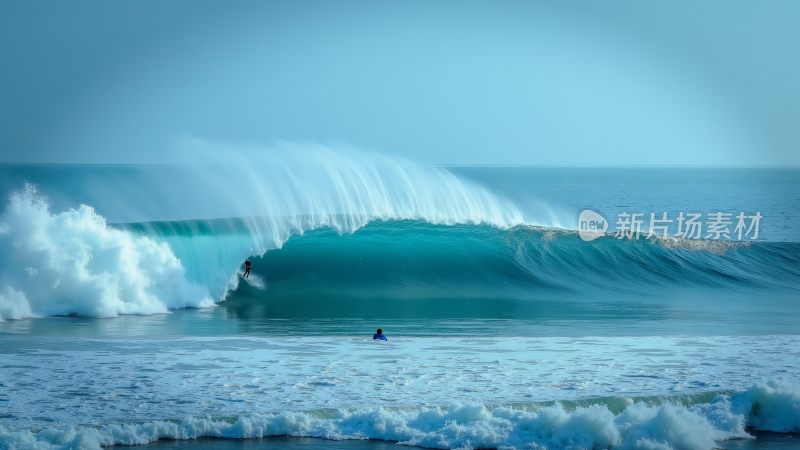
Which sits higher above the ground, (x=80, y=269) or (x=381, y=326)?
(x=80, y=269)

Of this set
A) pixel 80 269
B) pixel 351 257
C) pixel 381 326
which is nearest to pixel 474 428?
pixel 381 326

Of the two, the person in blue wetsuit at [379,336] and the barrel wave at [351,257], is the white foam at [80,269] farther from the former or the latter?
the person in blue wetsuit at [379,336]

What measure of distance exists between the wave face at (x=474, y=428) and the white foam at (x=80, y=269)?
7.46 meters

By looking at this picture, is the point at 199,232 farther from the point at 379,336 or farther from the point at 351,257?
the point at 379,336


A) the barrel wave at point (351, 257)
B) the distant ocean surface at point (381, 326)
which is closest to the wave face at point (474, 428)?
the distant ocean surface at point (381, 326)

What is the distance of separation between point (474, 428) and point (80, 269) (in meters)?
9.70

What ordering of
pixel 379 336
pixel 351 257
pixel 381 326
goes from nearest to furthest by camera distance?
pixel 379 336
pixel 381 326
pixel 351 257

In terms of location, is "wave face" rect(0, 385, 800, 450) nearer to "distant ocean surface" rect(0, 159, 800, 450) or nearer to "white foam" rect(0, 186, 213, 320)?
"distant ocean surface" rect(0, 159, 800, 450)

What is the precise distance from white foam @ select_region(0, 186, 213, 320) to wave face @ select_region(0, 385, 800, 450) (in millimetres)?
7458

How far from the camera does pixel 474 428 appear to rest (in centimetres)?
813

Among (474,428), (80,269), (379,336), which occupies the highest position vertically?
(80,269)

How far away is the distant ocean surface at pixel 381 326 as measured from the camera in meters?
8.24

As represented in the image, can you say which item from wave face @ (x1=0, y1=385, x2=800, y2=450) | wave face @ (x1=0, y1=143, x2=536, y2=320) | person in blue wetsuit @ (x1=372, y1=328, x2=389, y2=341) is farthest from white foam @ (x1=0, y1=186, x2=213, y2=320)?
wave face @ (x1=0, y1=385, x2=800, y2=450)

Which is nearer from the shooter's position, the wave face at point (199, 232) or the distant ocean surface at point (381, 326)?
the distant ocean surface at point (381, 326)
